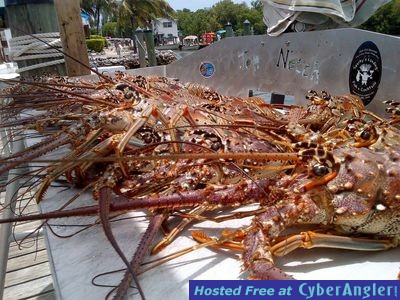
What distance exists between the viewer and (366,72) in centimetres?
311

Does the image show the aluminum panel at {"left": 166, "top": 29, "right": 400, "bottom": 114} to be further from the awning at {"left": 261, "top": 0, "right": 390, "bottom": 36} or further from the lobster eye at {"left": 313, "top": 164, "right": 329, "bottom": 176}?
the lobster eye at {"left": 313, "top": 164, "right": 329, "bottom": 176}

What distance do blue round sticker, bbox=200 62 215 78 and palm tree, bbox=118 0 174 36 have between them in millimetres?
40098

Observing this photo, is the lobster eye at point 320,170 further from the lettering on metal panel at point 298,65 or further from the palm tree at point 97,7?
the palm tree at point 97,7

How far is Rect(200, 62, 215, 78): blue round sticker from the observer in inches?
228

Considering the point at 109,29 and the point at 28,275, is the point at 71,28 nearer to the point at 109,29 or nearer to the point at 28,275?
the point at 28,275

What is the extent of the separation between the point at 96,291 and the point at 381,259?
1006mm

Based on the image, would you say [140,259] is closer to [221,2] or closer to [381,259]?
[381,259]

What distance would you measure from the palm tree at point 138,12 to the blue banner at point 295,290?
4519 centimetres

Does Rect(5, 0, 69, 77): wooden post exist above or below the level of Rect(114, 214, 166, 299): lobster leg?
above

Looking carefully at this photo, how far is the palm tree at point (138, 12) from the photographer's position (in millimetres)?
42594

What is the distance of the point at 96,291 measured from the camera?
124 centimetres

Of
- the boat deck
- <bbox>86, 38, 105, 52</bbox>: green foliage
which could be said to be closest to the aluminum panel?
the boat deck

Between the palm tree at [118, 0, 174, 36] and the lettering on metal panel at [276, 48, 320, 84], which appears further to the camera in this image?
the palm tree at [118, 0, 174, 36]

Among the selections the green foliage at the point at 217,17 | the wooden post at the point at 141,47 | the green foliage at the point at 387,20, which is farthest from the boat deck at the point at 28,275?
the green foliage at the point at 217,17
